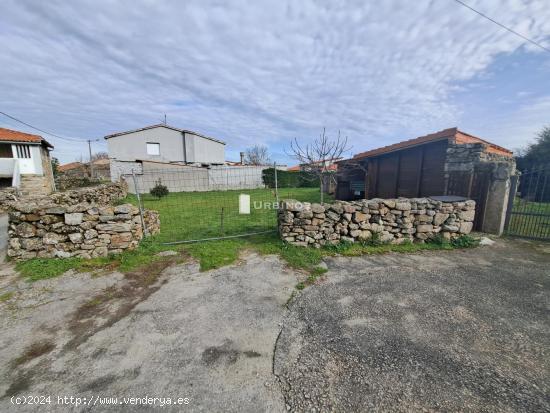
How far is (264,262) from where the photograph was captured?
15.4ft

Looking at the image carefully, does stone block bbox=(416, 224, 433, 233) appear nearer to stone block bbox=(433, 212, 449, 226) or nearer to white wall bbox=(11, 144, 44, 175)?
stone block bbox=(433, 212, 449, 226)

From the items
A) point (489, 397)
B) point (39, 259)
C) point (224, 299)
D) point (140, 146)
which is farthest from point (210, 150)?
point (489, 397)

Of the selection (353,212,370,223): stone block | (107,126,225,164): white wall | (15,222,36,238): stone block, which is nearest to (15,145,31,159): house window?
(107,126,225,164): white wall

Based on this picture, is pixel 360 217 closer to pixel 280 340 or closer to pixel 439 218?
pixel 439 218

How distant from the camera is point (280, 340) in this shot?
2527 mm

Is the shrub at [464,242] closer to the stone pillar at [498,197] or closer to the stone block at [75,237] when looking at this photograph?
the stone pillar at [498,197]

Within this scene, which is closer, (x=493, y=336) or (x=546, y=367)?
(x=546, y=367)

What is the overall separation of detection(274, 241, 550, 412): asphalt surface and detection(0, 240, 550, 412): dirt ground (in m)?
0.01

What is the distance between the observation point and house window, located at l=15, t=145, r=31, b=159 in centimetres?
1666

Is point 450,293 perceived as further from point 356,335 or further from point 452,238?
point 452,238

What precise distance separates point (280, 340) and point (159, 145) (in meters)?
31.4

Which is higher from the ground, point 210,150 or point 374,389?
point 210,150

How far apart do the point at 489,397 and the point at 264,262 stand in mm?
3481

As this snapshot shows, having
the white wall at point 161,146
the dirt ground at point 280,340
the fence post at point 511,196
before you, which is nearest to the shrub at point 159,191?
the dirt ground at point 280,340
